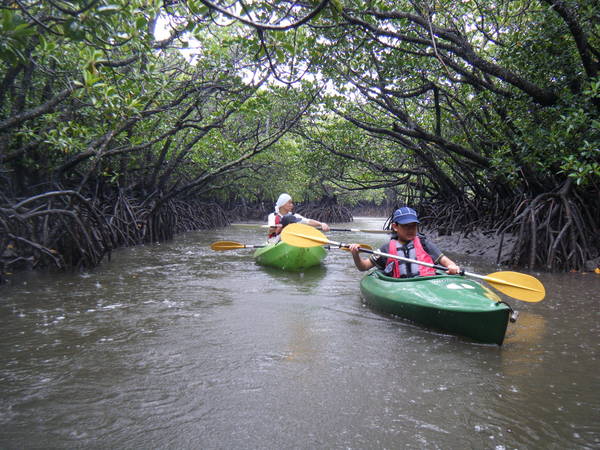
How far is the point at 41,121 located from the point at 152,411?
5374mm

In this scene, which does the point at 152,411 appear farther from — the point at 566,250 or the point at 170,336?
the point at 566,250

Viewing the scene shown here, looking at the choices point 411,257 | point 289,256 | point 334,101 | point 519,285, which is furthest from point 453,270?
point 334,101

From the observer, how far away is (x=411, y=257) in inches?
162

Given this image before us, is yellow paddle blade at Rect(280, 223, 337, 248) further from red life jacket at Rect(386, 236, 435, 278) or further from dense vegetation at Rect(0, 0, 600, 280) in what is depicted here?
dense vegetation at Rect(0, 0, 600, 280)

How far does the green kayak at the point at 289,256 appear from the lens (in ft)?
21.7

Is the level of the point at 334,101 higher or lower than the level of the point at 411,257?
higher

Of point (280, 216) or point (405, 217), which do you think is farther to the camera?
point (280, 216)

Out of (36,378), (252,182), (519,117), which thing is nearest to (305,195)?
(252,182)

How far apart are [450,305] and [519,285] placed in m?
0.96

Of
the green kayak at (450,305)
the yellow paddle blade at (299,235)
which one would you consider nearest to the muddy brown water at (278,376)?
the green kayak at (450,305)

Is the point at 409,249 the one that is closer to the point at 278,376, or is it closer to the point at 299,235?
the point at 299,235

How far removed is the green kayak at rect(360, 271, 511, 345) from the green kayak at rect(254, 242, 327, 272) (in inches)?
107

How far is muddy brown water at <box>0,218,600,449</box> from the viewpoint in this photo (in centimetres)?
191

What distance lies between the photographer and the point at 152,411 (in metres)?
2.08
